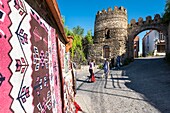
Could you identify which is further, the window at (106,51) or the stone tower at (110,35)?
the window at (106,51)

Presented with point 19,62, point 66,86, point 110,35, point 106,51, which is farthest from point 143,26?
point 19,62

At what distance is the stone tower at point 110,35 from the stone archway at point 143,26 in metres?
0.71

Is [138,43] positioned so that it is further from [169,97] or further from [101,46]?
[169,97]

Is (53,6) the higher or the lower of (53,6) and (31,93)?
the higher

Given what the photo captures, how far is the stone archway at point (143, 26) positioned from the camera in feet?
72.6

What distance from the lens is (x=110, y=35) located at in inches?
958

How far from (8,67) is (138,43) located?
167ft

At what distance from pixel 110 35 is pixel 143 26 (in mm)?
4600

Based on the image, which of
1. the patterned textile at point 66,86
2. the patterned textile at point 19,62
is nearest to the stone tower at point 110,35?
the patterned textile at point 66,86

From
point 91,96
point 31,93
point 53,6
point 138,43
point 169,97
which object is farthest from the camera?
point 138,43

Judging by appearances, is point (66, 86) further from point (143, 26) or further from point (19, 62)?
point (143, 26)

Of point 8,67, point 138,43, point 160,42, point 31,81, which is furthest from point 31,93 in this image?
point 138,43

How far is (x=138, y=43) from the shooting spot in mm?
49156

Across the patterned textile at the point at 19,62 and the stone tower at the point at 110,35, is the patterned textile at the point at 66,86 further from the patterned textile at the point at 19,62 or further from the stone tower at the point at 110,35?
the stone tower at the point at 110,35
